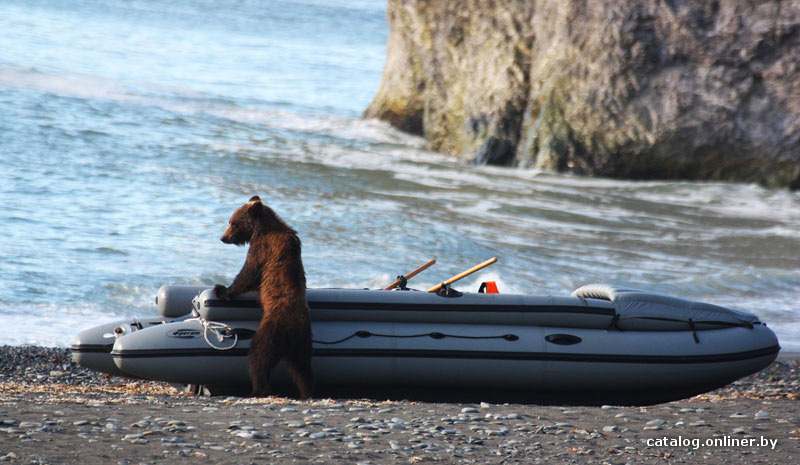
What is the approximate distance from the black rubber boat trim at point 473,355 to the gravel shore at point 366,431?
0.28m

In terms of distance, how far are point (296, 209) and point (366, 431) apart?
10.7 metres

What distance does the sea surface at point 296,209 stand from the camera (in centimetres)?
1262

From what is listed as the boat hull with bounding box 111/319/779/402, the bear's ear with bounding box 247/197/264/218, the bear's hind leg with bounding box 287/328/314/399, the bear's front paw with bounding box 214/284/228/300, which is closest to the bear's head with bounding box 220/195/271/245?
the bear's ear with bounding box 247/197/264/218

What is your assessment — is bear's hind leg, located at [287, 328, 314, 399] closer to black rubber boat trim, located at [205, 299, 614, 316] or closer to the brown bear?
the brown bear

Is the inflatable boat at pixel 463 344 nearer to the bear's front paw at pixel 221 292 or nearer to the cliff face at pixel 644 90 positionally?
the bear's front paw at pixel 221 292

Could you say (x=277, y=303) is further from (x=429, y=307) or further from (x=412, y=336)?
(x=429, y=307)

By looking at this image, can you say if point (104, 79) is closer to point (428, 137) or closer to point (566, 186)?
point (428, 137)

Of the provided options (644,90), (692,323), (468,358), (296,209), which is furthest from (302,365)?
(644,90)

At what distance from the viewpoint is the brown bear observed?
7512 mm

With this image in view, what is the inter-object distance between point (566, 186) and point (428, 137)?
165 inches

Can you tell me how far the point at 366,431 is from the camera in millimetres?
6223

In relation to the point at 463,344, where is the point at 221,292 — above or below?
above

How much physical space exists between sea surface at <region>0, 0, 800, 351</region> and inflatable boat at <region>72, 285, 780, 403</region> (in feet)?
8.18

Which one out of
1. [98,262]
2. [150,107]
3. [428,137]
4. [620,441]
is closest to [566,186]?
[428,137]
